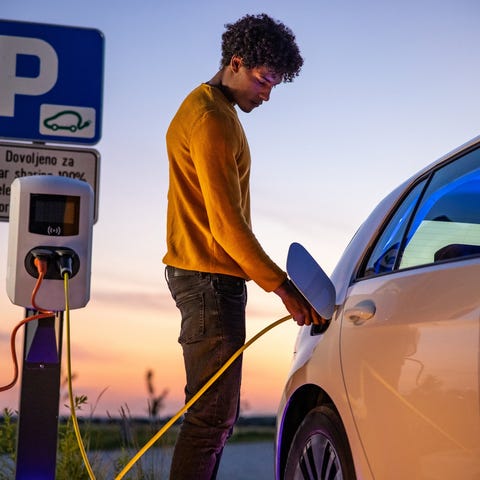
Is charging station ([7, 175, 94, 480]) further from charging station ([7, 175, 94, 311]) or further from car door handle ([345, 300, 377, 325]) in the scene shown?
car door handle ([345, 300, 377, 325])

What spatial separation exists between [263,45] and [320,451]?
157 cm

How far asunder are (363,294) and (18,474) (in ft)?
7.80

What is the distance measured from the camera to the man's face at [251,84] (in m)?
3.63

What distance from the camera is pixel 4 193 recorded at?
16.9 ft

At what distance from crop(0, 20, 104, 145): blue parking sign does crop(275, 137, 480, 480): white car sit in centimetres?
229

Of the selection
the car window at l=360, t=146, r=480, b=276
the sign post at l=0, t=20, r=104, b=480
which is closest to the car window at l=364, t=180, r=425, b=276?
the car window at l=360, t=146, r=480, b=276

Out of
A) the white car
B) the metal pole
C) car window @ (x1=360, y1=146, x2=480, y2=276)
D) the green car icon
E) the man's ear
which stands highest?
the man's ear

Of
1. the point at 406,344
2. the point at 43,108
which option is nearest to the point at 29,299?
the point at 43,108

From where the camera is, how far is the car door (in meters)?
2.32

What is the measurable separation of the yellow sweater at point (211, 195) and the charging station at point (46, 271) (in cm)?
71

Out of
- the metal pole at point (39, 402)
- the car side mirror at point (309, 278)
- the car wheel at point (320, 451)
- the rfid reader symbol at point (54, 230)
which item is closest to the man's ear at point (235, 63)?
the car side mirror at point (309, 278)

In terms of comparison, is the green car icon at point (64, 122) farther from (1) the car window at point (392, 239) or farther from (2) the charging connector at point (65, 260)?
(1) the car window at point (392, 239)

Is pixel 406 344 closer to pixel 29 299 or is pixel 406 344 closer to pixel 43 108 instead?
pixel 29 299

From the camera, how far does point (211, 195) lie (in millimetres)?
3381
